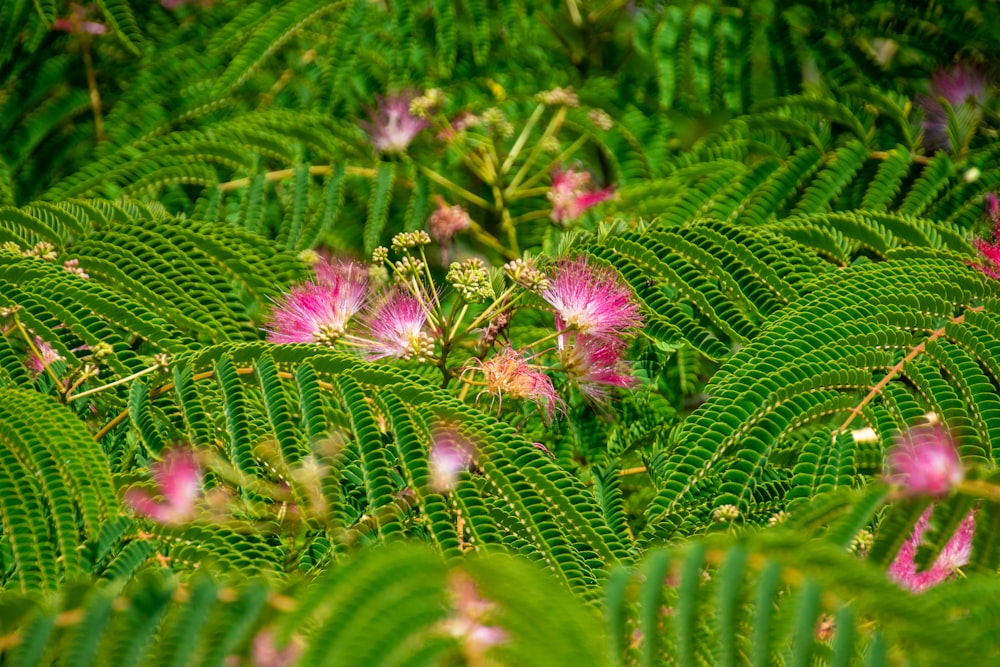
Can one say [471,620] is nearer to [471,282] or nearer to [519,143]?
[471,282]

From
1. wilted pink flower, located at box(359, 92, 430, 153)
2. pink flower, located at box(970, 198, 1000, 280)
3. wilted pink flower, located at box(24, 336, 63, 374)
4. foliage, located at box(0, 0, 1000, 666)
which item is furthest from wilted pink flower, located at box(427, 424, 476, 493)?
wilted pink flower, located at box(359, 92, 430, 153)

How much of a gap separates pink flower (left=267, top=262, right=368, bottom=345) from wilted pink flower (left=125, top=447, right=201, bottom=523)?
1.19 feet

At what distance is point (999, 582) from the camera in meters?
1.24

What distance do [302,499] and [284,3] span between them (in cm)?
164

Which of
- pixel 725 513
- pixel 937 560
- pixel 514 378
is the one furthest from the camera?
pixel 514 378

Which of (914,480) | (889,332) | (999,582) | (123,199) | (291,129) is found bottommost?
(999,582)

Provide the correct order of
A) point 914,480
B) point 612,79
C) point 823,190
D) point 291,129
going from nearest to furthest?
point 914,480 < point 823,190 < point 291,129 < point 612,79

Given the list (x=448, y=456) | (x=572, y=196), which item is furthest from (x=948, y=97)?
(x=448, y=456)

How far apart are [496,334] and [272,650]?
879 mm

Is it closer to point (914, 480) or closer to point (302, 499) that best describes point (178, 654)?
point (302, 499)

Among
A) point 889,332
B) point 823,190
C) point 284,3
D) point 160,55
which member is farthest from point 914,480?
point 160,55

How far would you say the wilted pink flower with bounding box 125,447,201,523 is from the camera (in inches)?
A: 65.6

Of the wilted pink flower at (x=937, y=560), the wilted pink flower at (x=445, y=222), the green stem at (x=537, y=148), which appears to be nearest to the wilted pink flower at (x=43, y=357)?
the wilted pink flower at (x=445, y=222)

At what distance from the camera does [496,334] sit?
2.01 m
